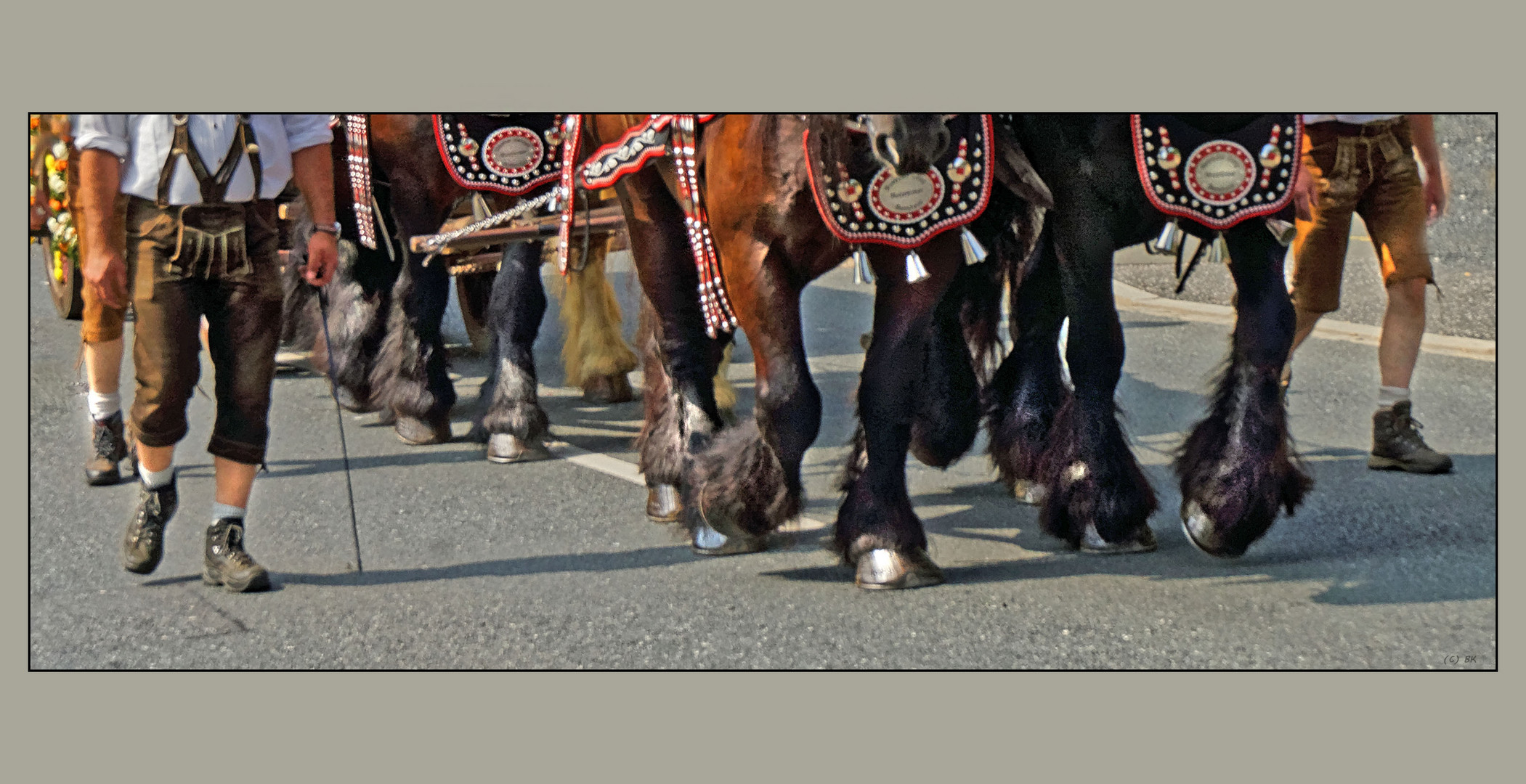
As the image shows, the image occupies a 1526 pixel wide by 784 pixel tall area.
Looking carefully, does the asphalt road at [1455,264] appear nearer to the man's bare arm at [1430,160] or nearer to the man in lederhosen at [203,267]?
the man's bare arm at [1430,160]

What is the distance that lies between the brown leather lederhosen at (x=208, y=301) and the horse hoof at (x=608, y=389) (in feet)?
10.0

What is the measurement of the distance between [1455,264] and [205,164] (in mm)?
6331

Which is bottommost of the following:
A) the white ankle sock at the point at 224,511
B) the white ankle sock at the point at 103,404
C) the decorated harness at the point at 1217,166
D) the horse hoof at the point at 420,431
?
the white ankle sock at the point at 224,511

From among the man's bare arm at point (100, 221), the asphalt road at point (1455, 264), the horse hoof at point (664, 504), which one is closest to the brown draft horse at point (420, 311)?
the horse hoof at point (664, 504)

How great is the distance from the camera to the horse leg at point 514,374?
6.59m

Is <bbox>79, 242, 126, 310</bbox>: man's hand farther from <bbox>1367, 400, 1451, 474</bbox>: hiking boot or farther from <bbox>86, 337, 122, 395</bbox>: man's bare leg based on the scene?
<bbox>1367, 400, 1451, 474</bbox>: hiking boot

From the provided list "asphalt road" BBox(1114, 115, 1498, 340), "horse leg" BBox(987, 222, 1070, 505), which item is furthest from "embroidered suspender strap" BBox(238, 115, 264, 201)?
"asphalt road" BBox(1114, 115, 1498, 340)

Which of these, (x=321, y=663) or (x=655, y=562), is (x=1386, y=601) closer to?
(x=655, y=562)

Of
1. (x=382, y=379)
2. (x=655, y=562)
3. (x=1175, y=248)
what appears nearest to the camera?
(x=1175, y=248)

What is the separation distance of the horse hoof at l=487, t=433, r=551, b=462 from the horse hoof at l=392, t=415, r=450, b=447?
0.38 metres

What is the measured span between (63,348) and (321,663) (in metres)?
5.05

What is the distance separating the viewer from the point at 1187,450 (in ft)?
15.7

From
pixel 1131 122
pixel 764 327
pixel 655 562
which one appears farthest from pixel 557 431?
pixel 1131 122

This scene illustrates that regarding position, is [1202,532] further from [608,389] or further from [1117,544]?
[608,389]
